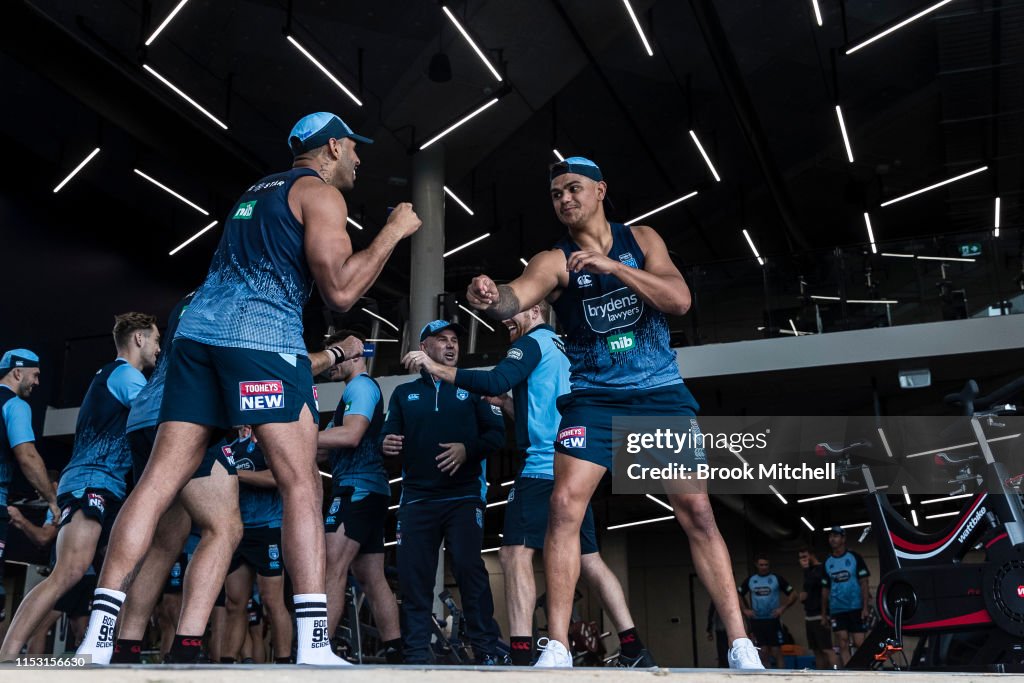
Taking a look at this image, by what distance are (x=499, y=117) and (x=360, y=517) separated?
8.01 m

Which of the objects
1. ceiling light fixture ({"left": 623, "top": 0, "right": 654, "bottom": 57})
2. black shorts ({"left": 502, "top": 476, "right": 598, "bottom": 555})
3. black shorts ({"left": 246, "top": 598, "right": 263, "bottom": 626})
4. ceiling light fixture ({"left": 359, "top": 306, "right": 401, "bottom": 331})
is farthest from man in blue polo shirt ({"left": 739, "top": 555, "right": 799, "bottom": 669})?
black shorts ({"left": 502, "top": 476, "right": 598, "bottom": 555})

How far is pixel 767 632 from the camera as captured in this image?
11.1 metres

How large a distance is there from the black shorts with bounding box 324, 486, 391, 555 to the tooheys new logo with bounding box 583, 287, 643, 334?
2117 mm

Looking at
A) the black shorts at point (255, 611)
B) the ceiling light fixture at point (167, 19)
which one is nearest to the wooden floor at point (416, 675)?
the black shorts at point (255, 611)

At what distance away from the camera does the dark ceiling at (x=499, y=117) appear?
10.6m

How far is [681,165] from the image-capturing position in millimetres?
14680

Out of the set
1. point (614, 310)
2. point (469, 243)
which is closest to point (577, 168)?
point (614, 310)

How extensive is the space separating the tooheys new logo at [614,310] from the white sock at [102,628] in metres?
1.63

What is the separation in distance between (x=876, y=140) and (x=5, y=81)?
12.8 m

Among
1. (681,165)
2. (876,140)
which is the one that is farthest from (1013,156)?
(681,165)

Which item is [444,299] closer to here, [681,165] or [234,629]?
[681,165]

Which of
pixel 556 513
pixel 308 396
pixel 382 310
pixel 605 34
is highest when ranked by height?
pixel 605 34

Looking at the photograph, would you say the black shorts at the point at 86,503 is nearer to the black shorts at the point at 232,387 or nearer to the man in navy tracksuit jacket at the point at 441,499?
the man in navy tracksuit jacket at the point at 441,499

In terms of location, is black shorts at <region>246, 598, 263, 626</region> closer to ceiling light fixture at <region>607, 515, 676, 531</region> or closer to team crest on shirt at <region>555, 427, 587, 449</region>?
team crest on shirt at <region>555, 427, 587, 449</region>
